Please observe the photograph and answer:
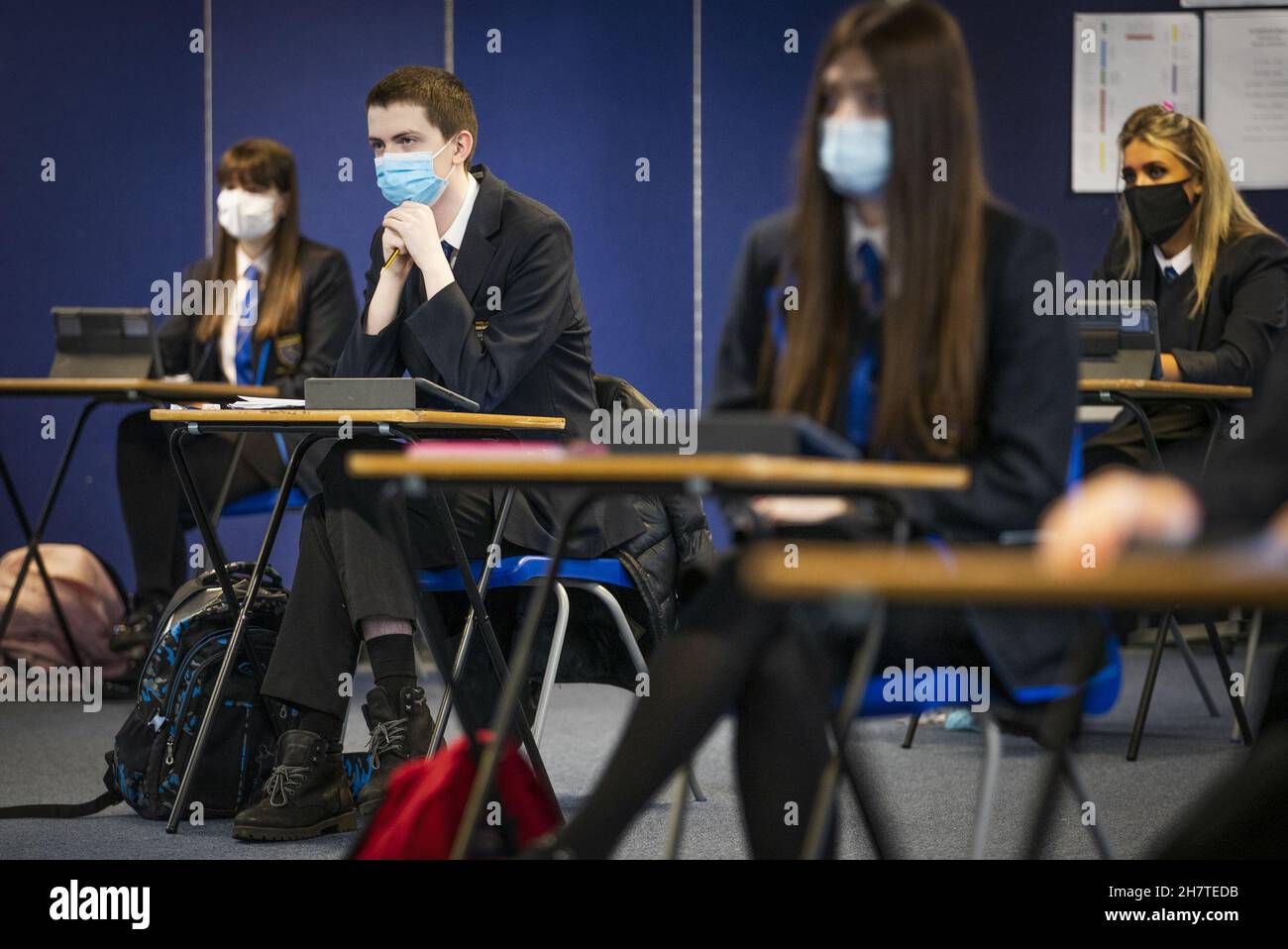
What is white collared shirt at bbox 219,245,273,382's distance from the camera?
14.6 feet

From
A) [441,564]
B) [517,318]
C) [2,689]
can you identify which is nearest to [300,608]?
[441,564]

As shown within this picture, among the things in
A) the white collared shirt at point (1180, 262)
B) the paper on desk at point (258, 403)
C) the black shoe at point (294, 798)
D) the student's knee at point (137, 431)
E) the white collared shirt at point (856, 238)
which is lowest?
the black shoe at point (294, 798)

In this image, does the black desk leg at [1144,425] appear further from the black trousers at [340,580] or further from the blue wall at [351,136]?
the blue wall at [351,136]

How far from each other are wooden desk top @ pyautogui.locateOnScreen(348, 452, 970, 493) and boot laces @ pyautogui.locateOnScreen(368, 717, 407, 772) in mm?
1286

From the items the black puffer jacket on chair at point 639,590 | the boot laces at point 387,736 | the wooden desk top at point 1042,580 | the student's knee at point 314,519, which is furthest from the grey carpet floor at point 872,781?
the wooden desk top at point 1042,580

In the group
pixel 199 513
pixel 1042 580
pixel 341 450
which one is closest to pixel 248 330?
pixel 199 513

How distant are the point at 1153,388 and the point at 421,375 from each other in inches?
57.8

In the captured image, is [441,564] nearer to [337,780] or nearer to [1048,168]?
[337,780]

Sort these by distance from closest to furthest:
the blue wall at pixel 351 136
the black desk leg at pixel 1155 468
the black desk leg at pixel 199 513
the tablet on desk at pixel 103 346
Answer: the black desk leg at pixel 199 513 → the black desk leg at pixel 1155 468 → the tablet on desk at pixel 103 346 → the blue wall at pixel 351 136

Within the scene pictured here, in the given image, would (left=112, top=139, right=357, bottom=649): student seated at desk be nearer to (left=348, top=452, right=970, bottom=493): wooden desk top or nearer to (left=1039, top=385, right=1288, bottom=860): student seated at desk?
(left=348, top=452, right=970, bottom=493): wooden desk top

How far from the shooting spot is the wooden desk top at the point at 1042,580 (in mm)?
873

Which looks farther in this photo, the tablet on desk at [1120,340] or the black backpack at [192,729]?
the tablet on desk at [1120,340]

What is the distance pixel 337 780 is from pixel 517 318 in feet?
2.87

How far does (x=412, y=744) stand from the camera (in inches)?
107
